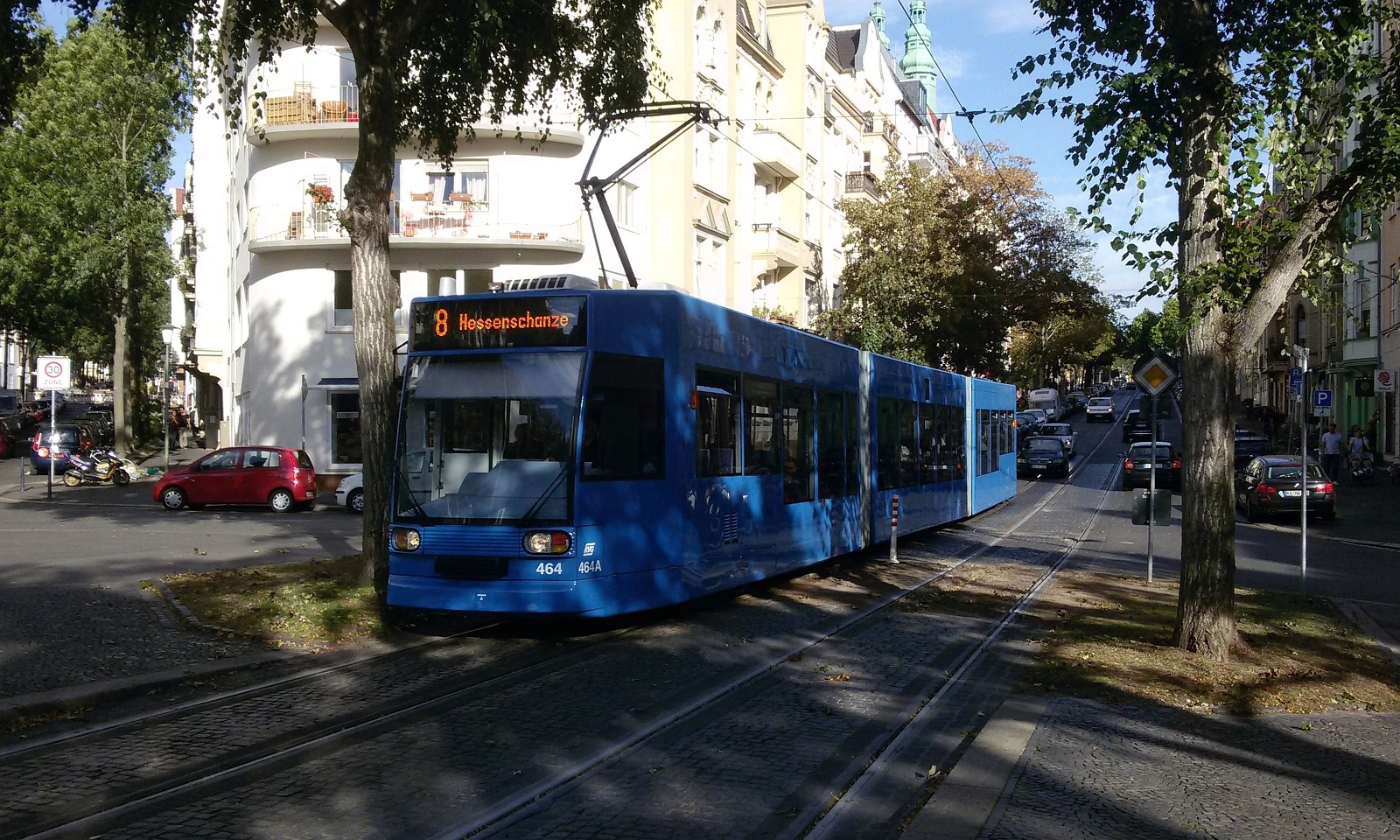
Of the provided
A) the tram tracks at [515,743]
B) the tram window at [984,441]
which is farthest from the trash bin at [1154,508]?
the tram window at [984,441]

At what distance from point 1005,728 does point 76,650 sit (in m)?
6.98

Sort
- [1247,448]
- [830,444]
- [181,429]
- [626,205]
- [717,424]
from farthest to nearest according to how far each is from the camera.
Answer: [181,429]
[1247,448]
[626,205]
[830,444]
[717,424]

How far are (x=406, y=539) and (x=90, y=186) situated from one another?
38674 mm

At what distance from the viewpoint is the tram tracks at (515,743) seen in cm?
597

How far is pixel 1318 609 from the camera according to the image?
1403 centimetres

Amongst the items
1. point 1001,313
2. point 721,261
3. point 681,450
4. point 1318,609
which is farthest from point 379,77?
point 1001,313

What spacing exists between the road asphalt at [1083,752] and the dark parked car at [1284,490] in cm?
2123

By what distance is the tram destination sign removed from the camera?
1070 centimetres

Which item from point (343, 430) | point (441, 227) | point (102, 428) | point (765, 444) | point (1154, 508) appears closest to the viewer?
point (765, 444)

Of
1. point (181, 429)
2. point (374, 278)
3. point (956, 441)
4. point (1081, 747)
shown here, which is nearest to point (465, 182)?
point (956, 441)

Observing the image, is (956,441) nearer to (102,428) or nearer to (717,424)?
(717,424)

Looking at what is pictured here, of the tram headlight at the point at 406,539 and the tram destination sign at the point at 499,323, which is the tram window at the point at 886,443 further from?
the tram headlight at the point at 406,539

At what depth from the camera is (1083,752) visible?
7371 millimetres

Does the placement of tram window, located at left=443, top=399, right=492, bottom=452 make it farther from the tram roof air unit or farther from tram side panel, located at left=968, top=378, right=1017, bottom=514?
tram side panel, located at left=968, top=378, right=1017, bottom=514
